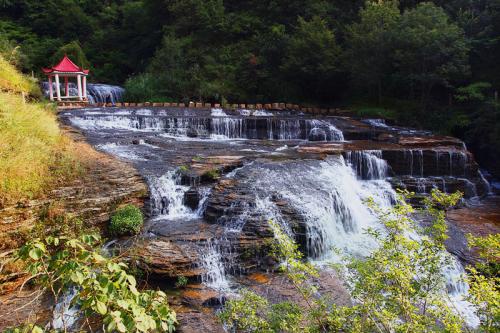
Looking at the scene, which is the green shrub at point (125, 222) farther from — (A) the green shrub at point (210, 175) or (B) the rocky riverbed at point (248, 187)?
(A) the green shrub at point (210, 175)

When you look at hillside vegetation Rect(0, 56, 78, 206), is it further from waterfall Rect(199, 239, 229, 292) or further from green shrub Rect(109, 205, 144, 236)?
waterfall Rect(199, 239, 229, 292)

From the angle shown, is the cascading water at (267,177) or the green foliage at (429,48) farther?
the green foliage at (429,48)

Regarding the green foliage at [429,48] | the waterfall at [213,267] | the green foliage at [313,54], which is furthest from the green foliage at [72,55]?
the waterfall at [213,267]

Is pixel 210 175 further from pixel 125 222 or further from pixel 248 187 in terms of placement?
pixel 125 222

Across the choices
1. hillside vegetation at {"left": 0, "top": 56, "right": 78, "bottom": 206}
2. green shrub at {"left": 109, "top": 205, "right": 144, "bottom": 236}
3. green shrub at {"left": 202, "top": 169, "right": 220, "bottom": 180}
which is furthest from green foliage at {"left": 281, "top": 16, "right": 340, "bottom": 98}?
green shrub at {"left": 109, "top": 205, "right": 144, "bottom": 236}

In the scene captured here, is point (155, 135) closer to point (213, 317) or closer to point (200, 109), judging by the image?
point (200, 109)

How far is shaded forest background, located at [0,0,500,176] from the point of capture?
52.8 ft

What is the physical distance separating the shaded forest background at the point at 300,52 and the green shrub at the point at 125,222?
1307 cm

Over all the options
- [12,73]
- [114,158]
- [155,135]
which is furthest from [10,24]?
[114,158]

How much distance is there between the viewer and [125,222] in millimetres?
Answer: 7441

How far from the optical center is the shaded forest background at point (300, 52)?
16.1 m

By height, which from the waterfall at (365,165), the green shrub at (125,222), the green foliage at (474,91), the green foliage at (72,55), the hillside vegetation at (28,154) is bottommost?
the green shrub at (125,222)

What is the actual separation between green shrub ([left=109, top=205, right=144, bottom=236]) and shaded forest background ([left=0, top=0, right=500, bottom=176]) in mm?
13067

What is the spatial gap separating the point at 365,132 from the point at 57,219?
453 inches
